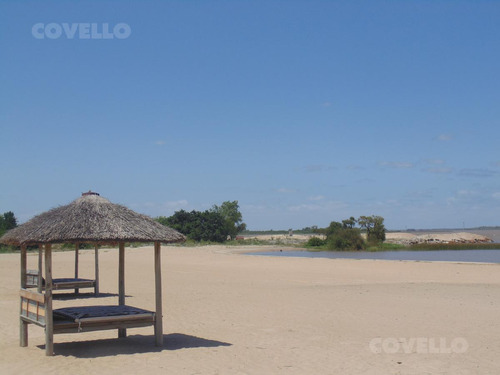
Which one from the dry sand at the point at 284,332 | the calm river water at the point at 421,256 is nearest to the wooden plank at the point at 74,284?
the dry sand at the point at 284,332

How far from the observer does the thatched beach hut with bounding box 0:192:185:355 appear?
9.79m

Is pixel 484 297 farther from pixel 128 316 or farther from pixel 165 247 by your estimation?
pixel 165 247

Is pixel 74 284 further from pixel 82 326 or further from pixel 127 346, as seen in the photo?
pixel 82 326

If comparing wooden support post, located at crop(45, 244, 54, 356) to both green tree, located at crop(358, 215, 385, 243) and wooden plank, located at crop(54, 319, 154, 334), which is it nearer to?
wooden plank, located at crop(54, 319, 154, 334)

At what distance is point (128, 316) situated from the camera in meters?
10.3

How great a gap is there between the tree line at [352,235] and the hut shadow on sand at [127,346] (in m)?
53.4

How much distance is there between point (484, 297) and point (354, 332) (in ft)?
28.1

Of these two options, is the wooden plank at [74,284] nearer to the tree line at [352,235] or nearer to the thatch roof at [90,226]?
the thatch roof at [90,226]

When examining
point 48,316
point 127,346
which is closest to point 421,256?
point 127,346

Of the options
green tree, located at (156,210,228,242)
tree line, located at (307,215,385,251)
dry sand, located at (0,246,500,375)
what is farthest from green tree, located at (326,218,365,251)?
dry sand, located at (0,246,500,375)

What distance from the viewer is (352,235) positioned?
64.7 meters

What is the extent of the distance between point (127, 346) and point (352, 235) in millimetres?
55548

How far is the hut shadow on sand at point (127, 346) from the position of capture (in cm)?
1031

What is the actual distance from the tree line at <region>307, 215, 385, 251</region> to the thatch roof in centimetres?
5481
